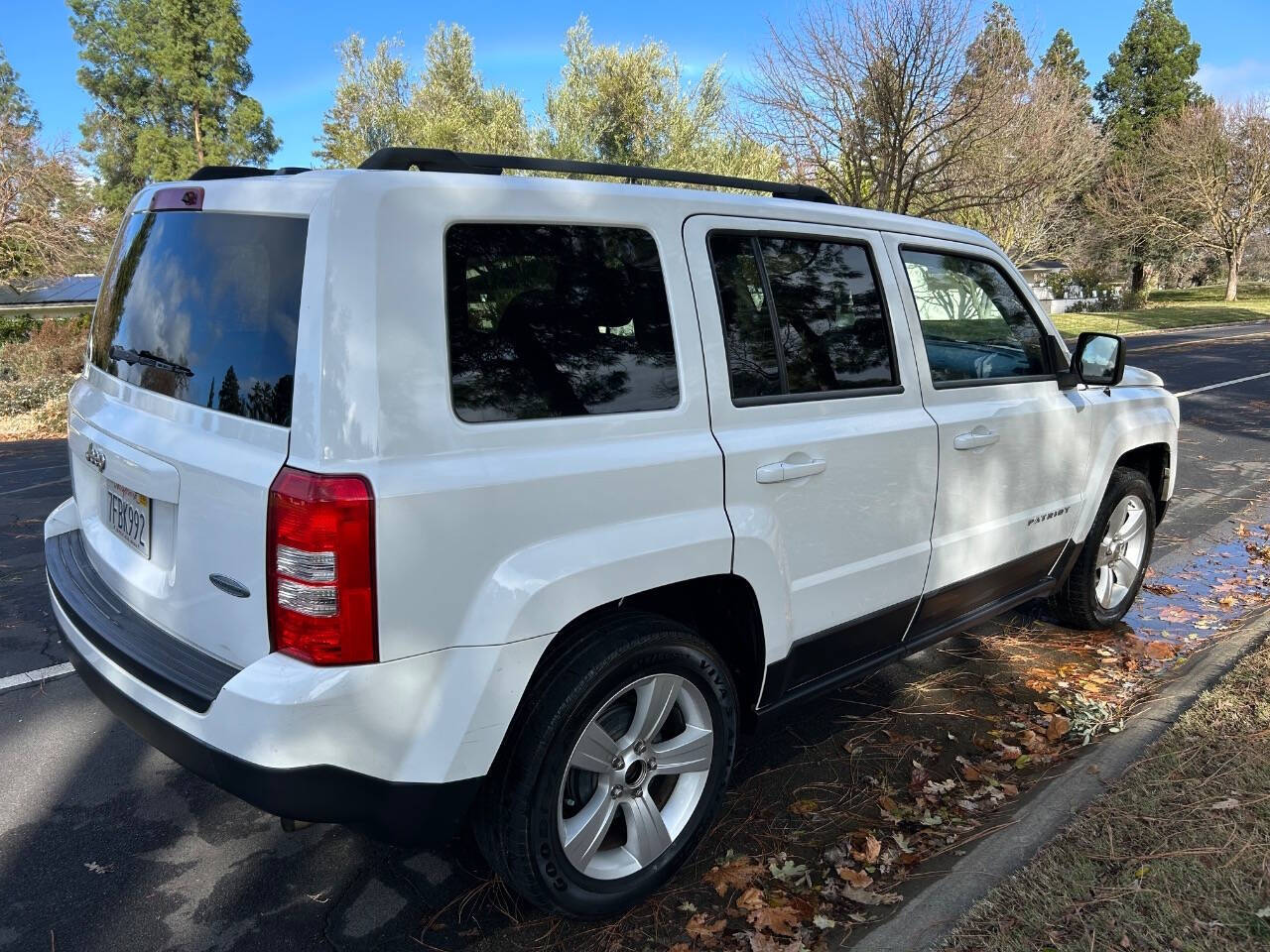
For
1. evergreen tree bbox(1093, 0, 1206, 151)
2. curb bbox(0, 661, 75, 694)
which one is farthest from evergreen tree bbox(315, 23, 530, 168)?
evergreen tree bbox(1093, 0, 1206, 151)

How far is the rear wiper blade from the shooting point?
94.8 inches

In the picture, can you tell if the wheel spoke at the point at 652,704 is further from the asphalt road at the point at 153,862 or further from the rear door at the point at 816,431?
the asphalt road at the point at 153,862

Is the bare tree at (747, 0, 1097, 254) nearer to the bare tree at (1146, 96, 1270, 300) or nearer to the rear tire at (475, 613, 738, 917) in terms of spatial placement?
the rear tire at (475, 613, 738, 917)

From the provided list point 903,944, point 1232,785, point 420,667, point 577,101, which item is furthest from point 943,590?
point 577,101

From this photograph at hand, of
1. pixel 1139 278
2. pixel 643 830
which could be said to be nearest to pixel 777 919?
pixel 643 830

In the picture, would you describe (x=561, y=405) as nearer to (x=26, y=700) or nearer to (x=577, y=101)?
(x=26, y=700)

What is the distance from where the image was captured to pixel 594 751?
242cm

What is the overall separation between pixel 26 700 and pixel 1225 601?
19.9 feet

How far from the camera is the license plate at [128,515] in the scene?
2.44 m

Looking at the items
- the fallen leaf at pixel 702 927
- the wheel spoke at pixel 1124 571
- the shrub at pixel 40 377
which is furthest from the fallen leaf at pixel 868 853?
the shrub at pixel 40 377

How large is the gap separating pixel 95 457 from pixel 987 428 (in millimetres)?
3103

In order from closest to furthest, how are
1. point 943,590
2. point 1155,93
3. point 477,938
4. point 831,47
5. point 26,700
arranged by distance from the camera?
1. point 477,938
2. point 943,590
3. point 26,700
4. point 831,47
5. point 1155,93

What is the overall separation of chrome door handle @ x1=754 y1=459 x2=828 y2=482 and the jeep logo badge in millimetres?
1931

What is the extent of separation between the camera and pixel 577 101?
24953mm
